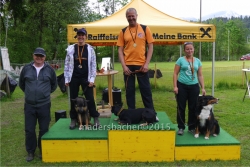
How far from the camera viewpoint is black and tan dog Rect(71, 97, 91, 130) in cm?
422

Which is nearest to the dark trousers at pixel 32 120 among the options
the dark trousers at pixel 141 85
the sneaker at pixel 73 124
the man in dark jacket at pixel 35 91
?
the man in dark jacket at pixel 35 91

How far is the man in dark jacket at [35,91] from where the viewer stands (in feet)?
12.7

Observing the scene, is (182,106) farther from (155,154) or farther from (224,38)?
(224,38)

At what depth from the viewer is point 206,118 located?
4.04 meters

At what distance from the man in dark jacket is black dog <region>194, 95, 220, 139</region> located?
239 centimetres

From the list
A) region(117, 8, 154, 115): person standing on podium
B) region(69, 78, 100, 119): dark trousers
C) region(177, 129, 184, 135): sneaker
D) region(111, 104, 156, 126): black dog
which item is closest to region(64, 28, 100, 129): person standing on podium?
region(69, 78, 100, 119): dark trousers

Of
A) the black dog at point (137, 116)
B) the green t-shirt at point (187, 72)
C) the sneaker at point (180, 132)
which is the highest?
the green t-shirt at point (187, 72)

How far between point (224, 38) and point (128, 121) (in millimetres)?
66261

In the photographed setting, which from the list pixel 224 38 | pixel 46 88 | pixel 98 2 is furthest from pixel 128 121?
pixel 224 38

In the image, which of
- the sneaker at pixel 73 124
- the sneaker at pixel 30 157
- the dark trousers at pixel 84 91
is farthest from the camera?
the sneaker at pixel 73 124

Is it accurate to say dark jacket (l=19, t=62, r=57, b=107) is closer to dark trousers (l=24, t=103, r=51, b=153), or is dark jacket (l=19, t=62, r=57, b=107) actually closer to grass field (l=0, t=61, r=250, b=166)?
dark trousers (l=24, t=103, r=51, b=153)

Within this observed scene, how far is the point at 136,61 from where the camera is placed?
4289 millimetres

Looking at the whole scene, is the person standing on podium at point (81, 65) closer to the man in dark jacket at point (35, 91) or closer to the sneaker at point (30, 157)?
the man in dark jacket at point (35, 91)

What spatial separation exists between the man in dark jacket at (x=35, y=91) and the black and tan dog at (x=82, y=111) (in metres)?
0.47
